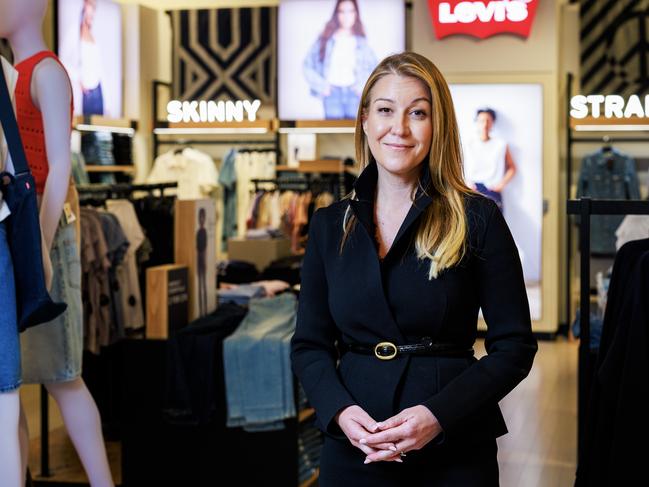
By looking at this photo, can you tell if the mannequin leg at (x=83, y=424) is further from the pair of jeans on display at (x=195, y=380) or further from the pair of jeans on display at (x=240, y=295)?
the pair of jeans on display at (x=240, y=295)

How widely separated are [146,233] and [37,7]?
2695mm

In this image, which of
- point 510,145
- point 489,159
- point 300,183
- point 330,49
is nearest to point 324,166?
point 300,183

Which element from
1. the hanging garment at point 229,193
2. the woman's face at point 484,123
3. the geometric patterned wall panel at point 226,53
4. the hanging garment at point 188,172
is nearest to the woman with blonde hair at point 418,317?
the woman's face at point 484,123

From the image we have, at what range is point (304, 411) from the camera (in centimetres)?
440

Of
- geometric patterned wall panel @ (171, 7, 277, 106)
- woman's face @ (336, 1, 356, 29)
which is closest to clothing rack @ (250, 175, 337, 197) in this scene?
geometric patterned wall panel @ (171, 7, 277, 106)

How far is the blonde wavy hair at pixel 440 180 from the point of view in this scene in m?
1.96

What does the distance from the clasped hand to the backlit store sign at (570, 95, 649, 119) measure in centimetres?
733

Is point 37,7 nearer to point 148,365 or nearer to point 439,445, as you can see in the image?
point 148,365

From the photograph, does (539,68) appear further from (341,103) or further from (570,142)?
(341,103)

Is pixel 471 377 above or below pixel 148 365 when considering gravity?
above

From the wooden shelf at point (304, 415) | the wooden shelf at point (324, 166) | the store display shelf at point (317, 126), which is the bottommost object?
the wooden shelf at point (304, 415)

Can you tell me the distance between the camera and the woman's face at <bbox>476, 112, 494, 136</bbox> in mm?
8828

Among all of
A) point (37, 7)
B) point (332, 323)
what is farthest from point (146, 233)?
point (332, 323)

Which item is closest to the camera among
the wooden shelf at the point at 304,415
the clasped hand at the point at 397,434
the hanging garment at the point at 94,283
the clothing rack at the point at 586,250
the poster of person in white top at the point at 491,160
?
the clasped hand at the point at 397,434
